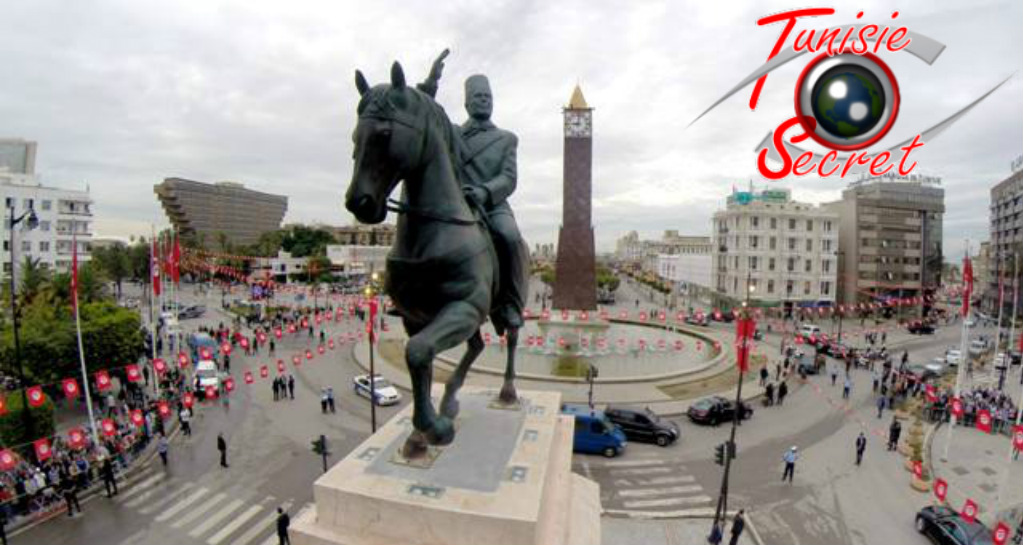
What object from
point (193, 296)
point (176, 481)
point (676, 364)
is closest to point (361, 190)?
point (176, 481)

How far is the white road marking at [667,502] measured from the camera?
1355 centimetres

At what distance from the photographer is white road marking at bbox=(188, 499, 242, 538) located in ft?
39.8

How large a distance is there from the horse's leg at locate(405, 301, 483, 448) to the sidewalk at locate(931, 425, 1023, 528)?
621 inches

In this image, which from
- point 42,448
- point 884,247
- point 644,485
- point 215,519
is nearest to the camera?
point 215,519

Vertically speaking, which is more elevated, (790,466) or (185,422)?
(790,466)

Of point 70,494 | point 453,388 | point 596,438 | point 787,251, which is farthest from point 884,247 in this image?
point 70,494

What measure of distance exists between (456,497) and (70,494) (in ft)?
46.9

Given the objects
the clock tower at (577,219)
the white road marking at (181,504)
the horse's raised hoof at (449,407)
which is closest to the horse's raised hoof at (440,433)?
the horse's raised hoof at (449,407)

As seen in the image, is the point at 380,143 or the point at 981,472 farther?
the point at 981,472

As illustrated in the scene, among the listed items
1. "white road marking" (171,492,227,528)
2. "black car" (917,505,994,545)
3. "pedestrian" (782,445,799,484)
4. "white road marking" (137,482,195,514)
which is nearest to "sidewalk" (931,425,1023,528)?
"black car" (917,505,994,545)

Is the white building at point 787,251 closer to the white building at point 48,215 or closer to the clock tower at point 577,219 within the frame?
the clock tower at point 577,219

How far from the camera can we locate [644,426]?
18.3 metres

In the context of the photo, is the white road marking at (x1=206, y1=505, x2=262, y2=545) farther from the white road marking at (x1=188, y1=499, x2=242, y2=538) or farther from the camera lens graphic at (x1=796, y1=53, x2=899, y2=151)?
the camera lens graphic at (x1=796, y1=53, x2=899, y2=151)

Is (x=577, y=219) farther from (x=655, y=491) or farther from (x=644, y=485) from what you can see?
(x=655, y=491)
